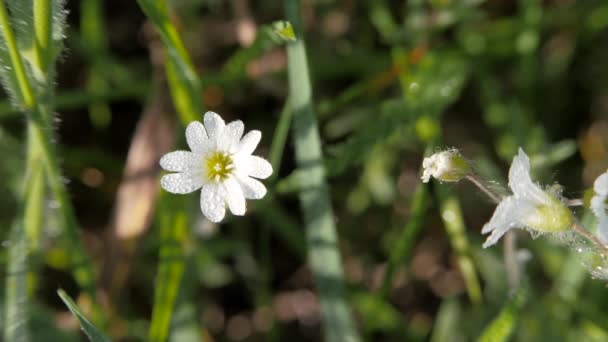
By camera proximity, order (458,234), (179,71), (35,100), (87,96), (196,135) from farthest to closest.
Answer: (87,96)
(458,234)
(179,71)
(35,100)
(196,135)

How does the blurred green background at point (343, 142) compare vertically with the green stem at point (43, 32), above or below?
below

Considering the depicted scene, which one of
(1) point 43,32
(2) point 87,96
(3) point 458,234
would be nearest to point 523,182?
(3) point 458,234

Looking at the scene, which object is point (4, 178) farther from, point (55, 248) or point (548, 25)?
point (548, 25)

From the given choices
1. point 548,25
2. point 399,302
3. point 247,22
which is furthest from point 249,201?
point 548,25

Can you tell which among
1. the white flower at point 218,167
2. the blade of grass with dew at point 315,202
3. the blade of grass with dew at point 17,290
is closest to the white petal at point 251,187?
the white flower at point 218,167

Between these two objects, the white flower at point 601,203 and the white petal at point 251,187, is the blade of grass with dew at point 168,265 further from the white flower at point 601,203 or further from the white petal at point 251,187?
the white flower at point 601,203

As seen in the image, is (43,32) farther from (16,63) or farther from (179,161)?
(179,161)
